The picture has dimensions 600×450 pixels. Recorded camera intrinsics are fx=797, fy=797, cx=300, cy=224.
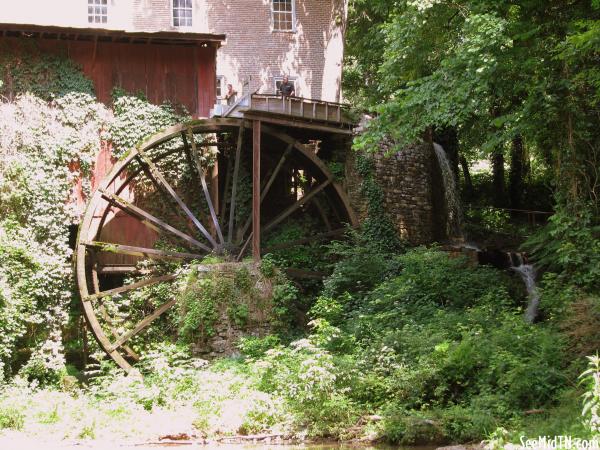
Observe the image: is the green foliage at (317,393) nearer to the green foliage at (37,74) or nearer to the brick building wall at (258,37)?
the green foliage at (37,74)

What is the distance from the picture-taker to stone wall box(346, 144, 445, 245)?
1941cm

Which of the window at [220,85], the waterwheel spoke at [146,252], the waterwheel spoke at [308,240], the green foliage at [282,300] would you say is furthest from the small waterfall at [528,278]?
the window at [220,85]

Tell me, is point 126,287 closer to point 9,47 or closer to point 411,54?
point 9,47

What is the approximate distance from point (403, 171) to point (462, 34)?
4.92 metres

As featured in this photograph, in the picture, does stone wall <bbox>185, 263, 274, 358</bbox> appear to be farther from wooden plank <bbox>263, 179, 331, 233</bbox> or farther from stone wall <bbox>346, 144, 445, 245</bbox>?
stone wall <bbox>346, 144, 445, 245</bbox>

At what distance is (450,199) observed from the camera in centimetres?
2158

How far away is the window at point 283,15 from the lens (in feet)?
82.1

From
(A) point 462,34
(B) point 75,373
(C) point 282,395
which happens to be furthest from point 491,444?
(B) point 75,373

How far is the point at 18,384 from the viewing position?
50.4 ft

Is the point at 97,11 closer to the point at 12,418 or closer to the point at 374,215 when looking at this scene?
the point at 374,215

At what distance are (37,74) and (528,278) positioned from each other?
38.9 feet

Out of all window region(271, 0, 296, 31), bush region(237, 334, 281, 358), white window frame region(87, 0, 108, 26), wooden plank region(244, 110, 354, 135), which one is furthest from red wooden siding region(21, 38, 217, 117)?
bush region(237, 334, 281, 358)

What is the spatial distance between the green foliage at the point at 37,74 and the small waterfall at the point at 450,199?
945cm

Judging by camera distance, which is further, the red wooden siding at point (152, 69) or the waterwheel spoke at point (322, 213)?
the waterwheel spoke at point (322, 213)
